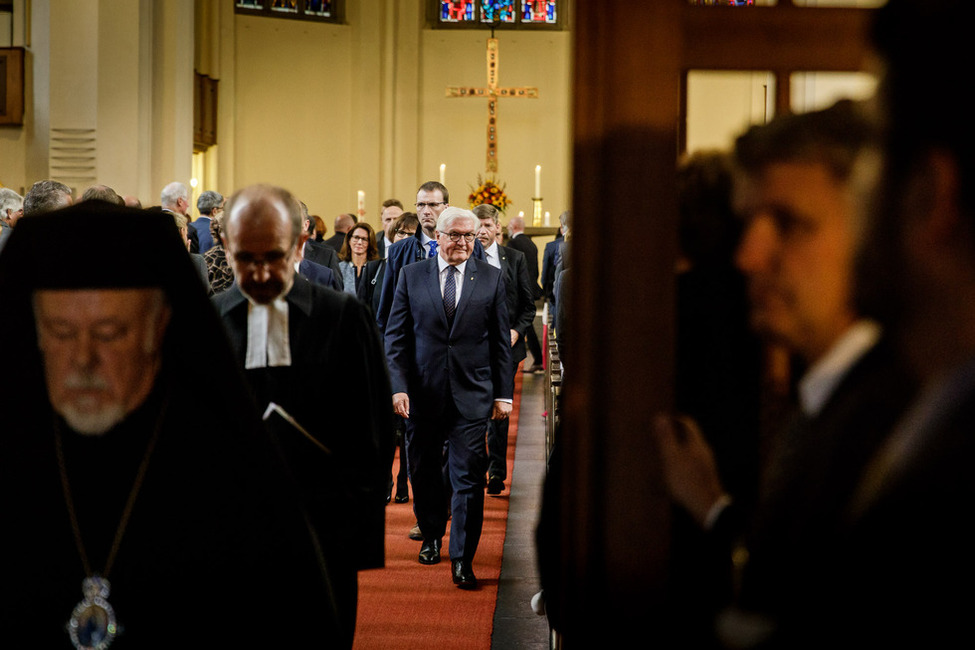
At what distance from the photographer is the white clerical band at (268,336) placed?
291 cm

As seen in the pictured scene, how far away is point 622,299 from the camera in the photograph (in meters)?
1.52

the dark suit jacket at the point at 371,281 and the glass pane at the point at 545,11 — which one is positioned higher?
the glass pane at the point at 545,11

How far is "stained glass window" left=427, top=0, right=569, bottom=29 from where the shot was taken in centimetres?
2017

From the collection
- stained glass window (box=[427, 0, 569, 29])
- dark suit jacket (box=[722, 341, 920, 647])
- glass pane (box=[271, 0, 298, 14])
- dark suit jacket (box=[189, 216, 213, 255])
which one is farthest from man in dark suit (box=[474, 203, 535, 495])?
stained glass window (box=[427, 0, 569, 29])

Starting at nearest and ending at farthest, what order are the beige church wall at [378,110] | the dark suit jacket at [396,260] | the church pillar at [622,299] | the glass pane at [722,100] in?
the church pillar at [622,299] < the glass pane at [722,100] < the dark suit jacket at [396,260] < the beige church wall at [378,110]

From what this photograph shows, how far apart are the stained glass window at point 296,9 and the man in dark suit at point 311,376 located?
16.7 meters

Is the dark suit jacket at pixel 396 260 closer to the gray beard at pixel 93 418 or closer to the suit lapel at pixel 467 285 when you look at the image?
the suit lapel at pixel 467 285

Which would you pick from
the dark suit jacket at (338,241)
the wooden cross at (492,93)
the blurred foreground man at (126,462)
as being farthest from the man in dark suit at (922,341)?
the wooden cross at (492,93)


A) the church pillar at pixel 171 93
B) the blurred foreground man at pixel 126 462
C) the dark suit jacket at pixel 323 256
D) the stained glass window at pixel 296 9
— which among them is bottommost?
the blurred foreground man at pixel 126 462

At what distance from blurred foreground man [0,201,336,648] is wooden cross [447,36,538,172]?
16771mm

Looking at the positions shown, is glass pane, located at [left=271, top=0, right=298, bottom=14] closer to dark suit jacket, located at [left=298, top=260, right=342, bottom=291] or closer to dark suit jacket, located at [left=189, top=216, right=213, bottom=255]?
dark suit jacket, located at [left=189, top=216, right=213, bottom=255]

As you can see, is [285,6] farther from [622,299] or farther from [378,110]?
[622,299]

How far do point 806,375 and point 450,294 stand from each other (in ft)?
14.6

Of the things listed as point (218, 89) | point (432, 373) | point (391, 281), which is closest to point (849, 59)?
point (432, 373)
